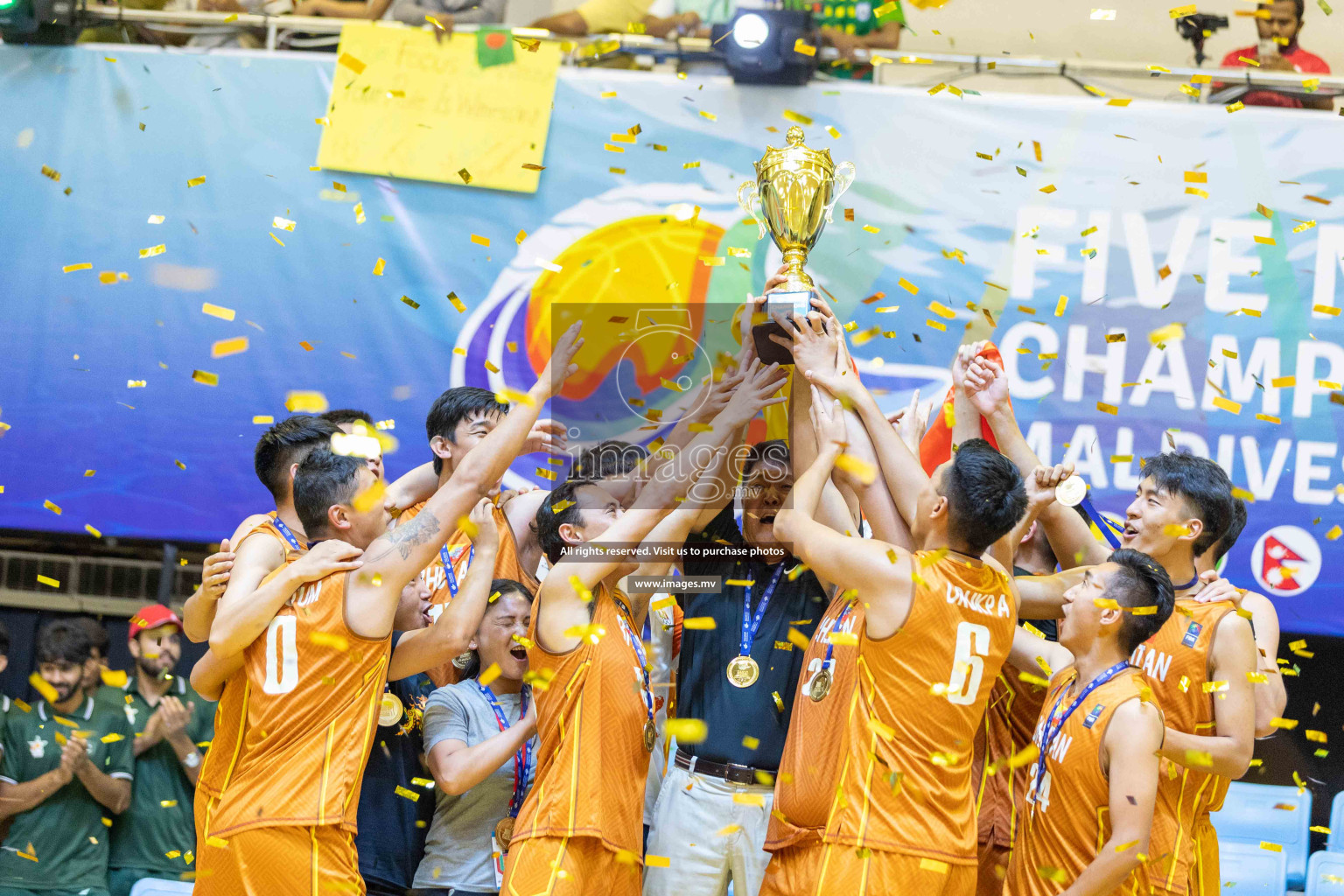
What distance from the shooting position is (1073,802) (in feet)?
11.9

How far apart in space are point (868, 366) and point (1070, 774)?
2.57m

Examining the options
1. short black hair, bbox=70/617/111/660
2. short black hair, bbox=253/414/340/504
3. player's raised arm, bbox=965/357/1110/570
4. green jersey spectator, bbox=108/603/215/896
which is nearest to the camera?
short black hair, bbox=253/414/340/504

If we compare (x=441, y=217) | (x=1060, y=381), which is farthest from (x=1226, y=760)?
(x=441, y=217)

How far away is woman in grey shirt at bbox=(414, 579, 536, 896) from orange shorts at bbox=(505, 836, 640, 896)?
38 centimetres

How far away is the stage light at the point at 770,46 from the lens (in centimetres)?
→ 588

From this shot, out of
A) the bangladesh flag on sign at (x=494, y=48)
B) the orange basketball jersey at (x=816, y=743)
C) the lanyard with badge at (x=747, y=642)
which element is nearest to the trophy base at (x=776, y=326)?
the lanyard with badge at (x=747, y=642)

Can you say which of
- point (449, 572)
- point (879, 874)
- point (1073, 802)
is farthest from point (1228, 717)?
point (449, 572)

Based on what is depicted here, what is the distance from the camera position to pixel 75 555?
6930 millimetres

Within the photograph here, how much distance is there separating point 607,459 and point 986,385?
151 centimetres

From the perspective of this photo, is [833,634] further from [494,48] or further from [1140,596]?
[494,48]

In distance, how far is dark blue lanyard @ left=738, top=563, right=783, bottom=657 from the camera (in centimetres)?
406

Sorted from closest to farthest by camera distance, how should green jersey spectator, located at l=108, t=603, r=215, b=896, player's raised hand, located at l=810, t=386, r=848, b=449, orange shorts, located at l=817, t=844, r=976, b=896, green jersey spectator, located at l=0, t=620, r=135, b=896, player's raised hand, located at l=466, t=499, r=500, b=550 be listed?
orange shorts, located at l=817, t=844, r=976, b=896 → player's raised hand, located at l=466, t=499, r=500, b=550 → player's raised hand, located at l=810, t=386, r=848, b=449 → green jersey spectator, located at l=0, t=620, r=135, b=896 → green jersey spectator, located at l=108, t=603, r=215, b=896

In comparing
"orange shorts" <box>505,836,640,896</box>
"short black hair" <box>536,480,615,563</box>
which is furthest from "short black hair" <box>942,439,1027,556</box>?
"orange shorts" <box>505,836,640,896</box>

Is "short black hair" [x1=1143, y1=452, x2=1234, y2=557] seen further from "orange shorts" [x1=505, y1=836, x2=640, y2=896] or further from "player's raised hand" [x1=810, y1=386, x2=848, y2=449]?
"orange shorts" [x1=505, y1=836, x2=640, y2=896]
